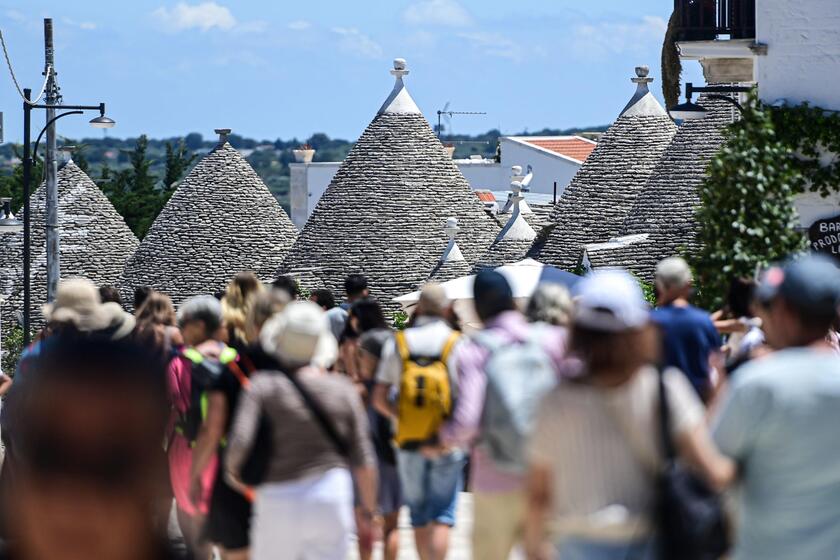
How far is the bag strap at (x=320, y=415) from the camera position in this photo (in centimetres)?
600

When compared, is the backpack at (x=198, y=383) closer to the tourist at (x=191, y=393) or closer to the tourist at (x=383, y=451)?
the tourist at (x=191, y=393)

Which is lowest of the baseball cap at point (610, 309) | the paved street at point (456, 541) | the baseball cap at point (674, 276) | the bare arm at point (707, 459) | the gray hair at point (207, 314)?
the paved street at point (456, 541)

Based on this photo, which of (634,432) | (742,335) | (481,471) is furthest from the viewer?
(742,335)

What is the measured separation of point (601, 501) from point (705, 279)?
502 inches

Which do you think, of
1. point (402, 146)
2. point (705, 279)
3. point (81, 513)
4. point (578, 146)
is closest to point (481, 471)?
point (81, 513)

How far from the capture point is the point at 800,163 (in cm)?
1845

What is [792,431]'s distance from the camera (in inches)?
177

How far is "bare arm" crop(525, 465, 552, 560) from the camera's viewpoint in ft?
15.4

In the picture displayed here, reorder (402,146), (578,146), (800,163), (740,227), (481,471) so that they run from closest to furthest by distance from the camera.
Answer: (481,471), (740,227), (800,163), (402,146), (578,146)

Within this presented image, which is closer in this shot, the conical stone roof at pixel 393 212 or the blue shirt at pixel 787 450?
the blue shirt at pixel 787 450

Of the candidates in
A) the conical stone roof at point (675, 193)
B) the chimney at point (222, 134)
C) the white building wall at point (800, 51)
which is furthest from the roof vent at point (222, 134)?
the white building wall at point (800, 51)

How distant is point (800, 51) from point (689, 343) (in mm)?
12091

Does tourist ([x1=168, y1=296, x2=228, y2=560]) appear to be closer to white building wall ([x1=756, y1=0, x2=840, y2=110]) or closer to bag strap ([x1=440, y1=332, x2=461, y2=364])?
bag strap ([x1=440, y1=332, x2=461, y2=364])

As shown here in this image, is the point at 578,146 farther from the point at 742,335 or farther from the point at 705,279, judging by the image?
the point at 742,335
